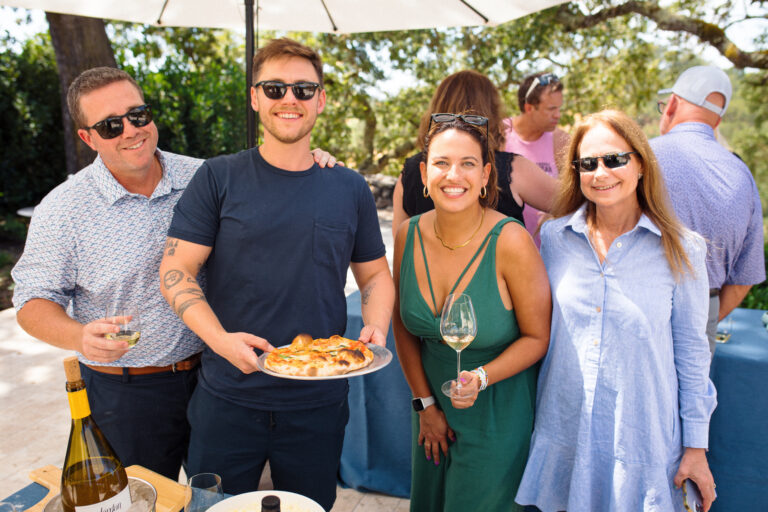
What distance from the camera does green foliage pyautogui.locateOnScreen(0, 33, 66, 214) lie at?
8.65 metres

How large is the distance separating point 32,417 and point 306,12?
3.72 metres

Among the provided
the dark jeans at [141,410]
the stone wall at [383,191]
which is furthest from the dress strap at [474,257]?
the stone wall at [383,191]

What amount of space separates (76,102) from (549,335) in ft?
6.93

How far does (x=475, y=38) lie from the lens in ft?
35.5

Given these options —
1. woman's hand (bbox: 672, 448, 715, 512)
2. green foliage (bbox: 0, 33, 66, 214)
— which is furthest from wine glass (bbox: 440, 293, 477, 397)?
green foliage (bbox: 0, 33, 66, 214)

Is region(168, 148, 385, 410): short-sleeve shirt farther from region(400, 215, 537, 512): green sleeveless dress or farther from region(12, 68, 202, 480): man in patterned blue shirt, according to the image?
region(400, 215, 537, 512): green sleeveless dress

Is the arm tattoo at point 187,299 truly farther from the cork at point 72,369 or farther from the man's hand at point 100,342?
the cork at point 72,369

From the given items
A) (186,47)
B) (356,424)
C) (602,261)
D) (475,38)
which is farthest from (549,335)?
(186,47)

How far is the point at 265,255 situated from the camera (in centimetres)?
214

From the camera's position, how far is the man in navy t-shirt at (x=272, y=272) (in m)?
2.14

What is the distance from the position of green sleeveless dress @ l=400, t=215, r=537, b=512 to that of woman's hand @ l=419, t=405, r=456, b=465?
5 cm

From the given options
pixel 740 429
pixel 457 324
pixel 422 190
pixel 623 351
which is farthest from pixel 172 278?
pixel 740 429

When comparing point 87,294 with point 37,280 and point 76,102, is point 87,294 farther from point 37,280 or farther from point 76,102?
point 76,102

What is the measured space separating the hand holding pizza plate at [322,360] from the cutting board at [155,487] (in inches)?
17.4
